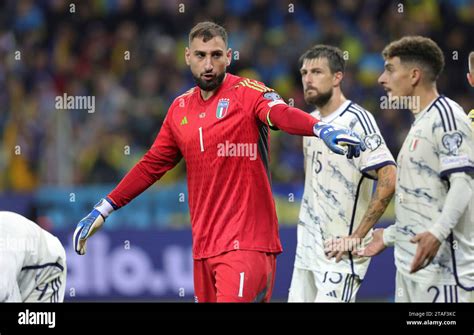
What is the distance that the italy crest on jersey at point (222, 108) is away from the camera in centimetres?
682

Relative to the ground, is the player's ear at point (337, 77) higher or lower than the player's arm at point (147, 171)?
higher

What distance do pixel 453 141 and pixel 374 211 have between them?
95 cm

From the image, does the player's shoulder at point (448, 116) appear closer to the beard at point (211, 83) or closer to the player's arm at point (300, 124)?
the player's arm at point (300, 124)

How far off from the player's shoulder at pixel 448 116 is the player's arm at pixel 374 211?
0.77 m

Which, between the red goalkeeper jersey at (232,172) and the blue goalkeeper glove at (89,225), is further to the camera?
the blue goalkeeper glove at (89,225)

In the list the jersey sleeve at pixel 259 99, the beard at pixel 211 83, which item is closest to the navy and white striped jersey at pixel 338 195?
the jersey sleeve at pixel 259 99

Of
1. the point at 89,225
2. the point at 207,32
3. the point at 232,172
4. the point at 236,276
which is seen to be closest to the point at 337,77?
the point at 207,32

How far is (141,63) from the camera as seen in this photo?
42.0ft

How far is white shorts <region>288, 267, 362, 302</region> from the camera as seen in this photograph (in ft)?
24.2

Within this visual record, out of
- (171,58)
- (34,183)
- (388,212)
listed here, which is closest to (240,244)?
(388,212)

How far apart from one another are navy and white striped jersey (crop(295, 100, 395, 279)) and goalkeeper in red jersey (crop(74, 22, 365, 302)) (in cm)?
70

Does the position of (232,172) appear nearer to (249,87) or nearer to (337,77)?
(249,87)

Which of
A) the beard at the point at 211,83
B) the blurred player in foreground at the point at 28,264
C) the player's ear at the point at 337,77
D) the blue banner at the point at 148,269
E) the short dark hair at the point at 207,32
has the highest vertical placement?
the short dark hair at the point at 207,32

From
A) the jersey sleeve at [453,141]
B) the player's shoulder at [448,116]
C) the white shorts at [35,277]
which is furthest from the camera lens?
the player's shoulder at [448,116]
